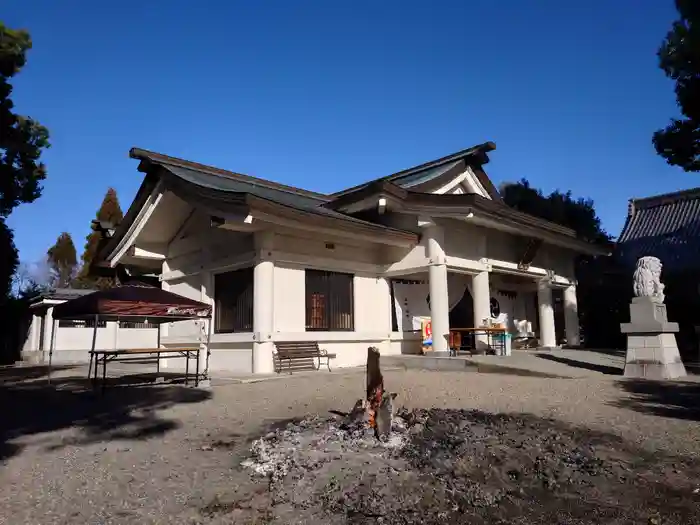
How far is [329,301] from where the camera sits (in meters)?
12.9

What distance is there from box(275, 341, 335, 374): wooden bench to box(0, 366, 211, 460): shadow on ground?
2368 mm

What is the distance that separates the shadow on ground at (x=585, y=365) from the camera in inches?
433

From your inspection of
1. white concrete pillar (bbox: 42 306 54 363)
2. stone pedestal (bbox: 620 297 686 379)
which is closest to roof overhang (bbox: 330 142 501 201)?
stone pedestal (bbox: 620 297 686 379)

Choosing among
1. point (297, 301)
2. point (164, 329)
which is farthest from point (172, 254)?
point (297, 301)

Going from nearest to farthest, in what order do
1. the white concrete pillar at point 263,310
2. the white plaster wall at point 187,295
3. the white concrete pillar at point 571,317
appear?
the white concrete pillar at point 263,310 → the white plaster wall at point 187,295 → the white concrete pillar at point 571,317

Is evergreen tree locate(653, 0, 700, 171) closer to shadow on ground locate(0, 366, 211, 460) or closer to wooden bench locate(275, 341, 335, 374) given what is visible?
wooden bench locate(275, 341, 335, 374)

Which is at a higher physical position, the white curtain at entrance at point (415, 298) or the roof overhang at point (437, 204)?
the roof overhang at point (437, 204)

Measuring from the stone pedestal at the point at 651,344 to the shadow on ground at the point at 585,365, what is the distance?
553mm

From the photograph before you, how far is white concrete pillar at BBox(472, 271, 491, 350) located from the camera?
45.4 feet

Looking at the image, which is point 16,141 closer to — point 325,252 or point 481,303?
point 325,252

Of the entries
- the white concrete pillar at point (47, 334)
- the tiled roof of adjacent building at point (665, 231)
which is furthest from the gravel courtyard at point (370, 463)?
the white concrete pillar at point (47, 334)

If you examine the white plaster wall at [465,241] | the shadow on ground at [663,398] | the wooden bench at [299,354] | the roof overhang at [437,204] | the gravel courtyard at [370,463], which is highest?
the roof overhang at [437,204]

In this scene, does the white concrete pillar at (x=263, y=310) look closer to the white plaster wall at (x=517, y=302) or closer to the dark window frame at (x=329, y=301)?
the dark window frame at (x=329, y=301)

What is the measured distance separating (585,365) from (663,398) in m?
4.51
